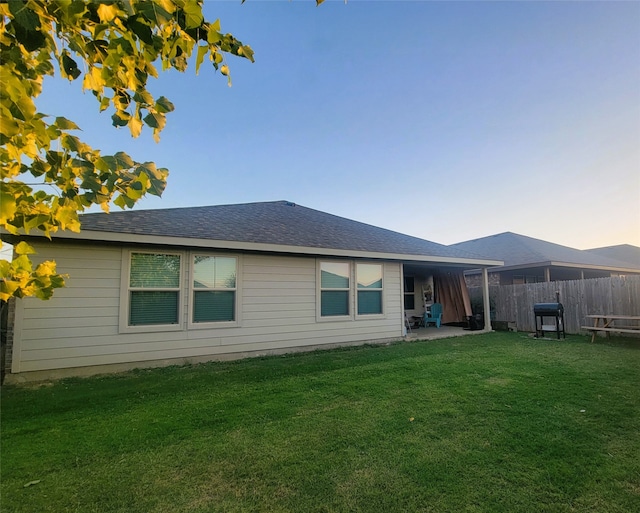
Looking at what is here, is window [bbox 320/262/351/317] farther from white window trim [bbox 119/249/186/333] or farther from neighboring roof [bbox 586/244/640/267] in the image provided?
neighboring roof [bbox 586/244/640/267]

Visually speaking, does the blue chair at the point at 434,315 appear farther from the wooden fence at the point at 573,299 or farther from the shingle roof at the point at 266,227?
the shingle roof at the point at 266,227

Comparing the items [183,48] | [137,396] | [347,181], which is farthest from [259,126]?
[183,48]

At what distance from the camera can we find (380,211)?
52.7 feet

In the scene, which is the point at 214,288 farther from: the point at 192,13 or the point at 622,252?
the point at 622,252

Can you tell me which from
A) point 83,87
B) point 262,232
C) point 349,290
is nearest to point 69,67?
point 83,87

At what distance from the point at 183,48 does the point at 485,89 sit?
9.17 meters

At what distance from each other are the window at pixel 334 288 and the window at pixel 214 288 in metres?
2.21

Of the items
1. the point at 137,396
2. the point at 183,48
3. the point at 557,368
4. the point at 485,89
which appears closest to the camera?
the point at 183,48

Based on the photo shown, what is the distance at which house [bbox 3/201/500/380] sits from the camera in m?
5.44

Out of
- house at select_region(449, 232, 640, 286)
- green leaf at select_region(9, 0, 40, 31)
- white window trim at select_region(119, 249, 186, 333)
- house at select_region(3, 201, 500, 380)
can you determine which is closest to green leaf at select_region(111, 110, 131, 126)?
green leaf at select_region(9, 0, 40, 31)

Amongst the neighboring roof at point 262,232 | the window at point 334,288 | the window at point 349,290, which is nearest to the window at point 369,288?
the window at point 349,290

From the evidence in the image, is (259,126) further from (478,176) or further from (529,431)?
(529,431)

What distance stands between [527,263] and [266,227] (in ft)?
36.5

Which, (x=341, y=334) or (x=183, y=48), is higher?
(x=183, y=48)
